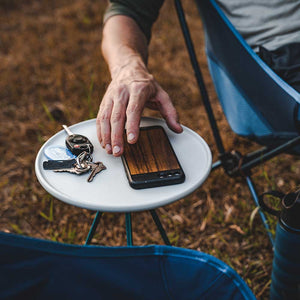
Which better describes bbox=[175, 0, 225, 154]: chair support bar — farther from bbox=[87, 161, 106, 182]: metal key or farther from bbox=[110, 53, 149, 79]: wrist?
bbox=[87, 161, 106, 182]: metal key

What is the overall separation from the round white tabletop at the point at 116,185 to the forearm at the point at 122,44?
0.29m

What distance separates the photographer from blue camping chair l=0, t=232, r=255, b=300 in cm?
89

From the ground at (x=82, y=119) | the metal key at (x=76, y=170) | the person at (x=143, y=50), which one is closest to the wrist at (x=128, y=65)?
the person at (x=143, y=50)

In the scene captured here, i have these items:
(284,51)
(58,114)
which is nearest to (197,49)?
(58,114)

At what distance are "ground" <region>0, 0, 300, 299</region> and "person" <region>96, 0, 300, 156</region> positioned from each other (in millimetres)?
360

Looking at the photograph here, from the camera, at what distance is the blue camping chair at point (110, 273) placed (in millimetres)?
892

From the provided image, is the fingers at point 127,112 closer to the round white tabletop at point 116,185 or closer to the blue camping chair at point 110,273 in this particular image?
the round white tabletop at point 116,185

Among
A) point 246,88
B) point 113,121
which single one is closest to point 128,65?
point 113,121

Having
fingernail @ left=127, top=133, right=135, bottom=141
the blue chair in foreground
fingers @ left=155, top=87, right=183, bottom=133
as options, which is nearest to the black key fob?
fingernail @ left=127, top=133, right=135, bottom=141

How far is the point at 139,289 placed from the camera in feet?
3.13

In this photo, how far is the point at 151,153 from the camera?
1.02 m

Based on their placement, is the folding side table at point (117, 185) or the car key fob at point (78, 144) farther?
the car key fob at point (78, 144)

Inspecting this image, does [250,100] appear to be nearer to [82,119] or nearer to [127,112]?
[127,112]

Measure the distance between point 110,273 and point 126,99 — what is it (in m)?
0.43
